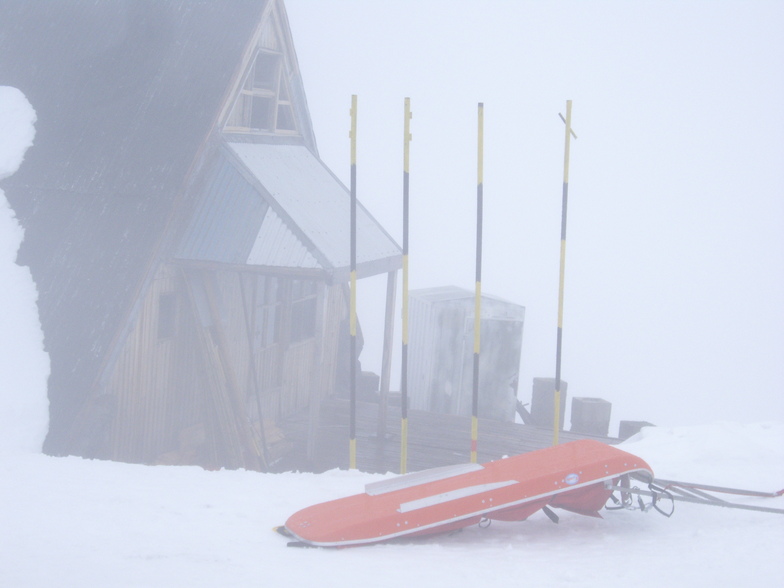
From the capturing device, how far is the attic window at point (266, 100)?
40.2 feet

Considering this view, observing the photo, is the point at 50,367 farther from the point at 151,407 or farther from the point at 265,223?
the point at 265,223

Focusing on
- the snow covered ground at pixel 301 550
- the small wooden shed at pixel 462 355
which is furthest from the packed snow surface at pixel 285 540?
the small wooden shed at pixel 462 355

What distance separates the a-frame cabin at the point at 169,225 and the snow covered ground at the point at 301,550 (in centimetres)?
155

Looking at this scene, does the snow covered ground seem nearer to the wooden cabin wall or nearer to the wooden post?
the wooden cabin wall

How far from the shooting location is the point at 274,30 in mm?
12727

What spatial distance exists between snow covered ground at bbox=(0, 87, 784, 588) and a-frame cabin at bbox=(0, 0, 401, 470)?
61.1 inches

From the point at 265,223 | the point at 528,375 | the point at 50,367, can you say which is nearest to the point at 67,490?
the point at 50,367

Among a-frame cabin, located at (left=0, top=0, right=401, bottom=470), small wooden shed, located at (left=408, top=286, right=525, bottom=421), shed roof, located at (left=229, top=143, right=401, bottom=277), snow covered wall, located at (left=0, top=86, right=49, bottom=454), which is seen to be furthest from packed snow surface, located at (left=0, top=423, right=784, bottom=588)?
small wooden shed, located at (left=408, top=286, right=525, bottom=421)

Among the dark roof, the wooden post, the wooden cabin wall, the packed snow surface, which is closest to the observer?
the packed snow surface

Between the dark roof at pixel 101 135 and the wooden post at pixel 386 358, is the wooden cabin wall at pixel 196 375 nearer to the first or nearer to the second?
the dark roof at pixel 101 135

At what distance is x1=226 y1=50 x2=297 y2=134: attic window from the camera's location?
12258 mm

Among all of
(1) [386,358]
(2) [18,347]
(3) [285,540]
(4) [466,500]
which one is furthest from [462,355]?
(3) [285,540]

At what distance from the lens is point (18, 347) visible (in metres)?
9.76

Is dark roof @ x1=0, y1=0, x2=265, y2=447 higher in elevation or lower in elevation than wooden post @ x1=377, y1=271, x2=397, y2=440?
higher
